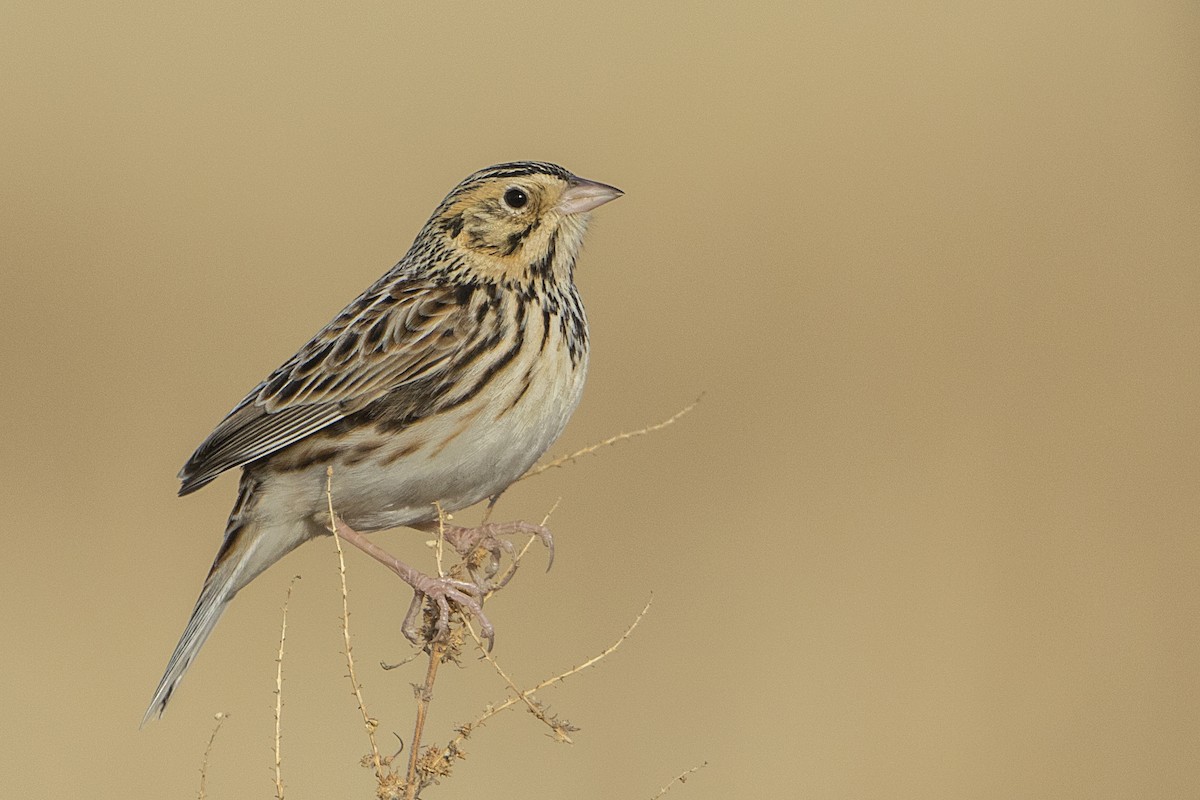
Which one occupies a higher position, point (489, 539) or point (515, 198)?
point (515, 198)

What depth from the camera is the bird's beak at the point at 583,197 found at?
4.70 metres

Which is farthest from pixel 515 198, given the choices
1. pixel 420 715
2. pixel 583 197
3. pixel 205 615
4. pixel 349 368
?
pixel 420 715

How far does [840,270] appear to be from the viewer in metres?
10.4

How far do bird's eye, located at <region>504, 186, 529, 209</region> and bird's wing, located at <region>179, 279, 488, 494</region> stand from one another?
1.03 ft

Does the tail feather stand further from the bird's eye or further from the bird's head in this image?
the bird's eye

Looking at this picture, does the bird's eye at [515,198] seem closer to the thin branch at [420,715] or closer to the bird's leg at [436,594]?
the bird's leg at [436,594]

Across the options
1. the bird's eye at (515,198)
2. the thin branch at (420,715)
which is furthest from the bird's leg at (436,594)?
the bird's eye at (515,198)

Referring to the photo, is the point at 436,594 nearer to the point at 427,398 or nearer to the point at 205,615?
the point at 427,398

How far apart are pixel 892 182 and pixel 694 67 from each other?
10.2 ft

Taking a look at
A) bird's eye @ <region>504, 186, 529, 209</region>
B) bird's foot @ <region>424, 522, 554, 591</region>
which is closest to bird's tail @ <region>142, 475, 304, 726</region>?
bird's foot @ <region>424, 522, 554, 591</region>

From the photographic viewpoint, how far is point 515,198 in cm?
475

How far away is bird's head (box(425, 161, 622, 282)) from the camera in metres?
4.71

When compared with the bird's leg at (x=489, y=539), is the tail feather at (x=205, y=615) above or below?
below

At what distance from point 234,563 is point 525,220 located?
140cm
